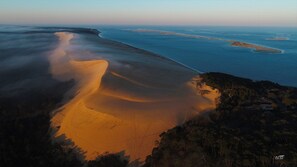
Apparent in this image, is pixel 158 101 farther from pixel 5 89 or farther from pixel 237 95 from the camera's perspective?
pixel 5 89

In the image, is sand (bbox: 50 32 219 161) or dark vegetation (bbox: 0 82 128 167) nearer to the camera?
dark vegetation (bbox: 0 82 128 167)

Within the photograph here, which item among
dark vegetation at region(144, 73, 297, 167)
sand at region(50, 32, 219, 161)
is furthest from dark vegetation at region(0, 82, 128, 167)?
dark vegetation at region(144, 73, 297, 167)

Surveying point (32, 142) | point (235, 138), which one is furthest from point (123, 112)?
point (235, 138)

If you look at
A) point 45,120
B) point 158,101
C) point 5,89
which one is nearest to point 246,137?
point 158,101

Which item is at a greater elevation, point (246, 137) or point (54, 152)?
point (246, 137)

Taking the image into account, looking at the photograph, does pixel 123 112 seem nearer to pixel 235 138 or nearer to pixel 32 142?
pixel 32 142

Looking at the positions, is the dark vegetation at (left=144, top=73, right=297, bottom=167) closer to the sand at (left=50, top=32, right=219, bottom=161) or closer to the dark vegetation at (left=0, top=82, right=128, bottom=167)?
the sand at (left=50, top=32, right=219, bottom=161)
